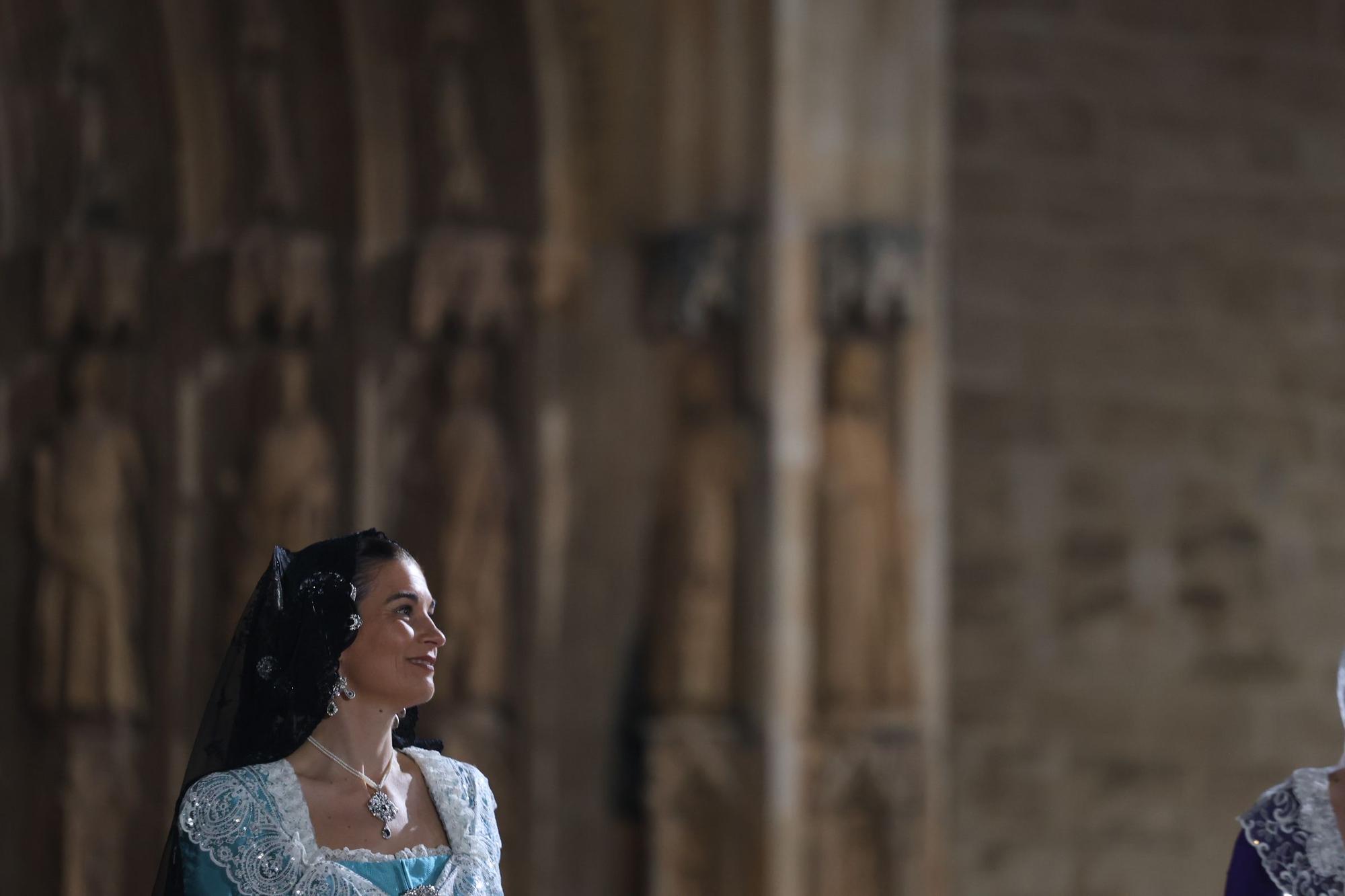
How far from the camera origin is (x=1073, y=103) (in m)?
7.59

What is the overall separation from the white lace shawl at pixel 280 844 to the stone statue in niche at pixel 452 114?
3482mm

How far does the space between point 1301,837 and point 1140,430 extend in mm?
4778

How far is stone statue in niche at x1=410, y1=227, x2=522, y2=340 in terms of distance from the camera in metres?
6.08

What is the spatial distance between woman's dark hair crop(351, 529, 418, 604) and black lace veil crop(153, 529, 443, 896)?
0.03 ft

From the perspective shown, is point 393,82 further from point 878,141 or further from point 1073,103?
point 1073,103

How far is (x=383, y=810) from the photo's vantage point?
9.43ft

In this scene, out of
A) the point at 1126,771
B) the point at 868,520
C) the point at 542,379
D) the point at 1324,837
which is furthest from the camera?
the point at 1126,771

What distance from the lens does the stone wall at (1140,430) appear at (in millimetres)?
7336

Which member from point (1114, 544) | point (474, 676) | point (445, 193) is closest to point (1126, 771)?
point (1114, 544)

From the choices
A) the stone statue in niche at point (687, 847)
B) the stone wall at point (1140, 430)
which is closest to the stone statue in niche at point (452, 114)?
the stone statue in niche at point (687, 847)

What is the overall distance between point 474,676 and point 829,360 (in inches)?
54.8

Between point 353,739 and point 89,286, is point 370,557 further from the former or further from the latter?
point 89,286

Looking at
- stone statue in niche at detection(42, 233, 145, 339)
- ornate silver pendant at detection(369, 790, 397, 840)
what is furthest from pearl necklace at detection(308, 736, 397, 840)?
stone statue in niche at detection(42, 233, 145, 339)

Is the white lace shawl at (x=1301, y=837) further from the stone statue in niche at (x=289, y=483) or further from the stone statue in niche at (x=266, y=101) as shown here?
the stone statue in niche at (x=266, y=101)
